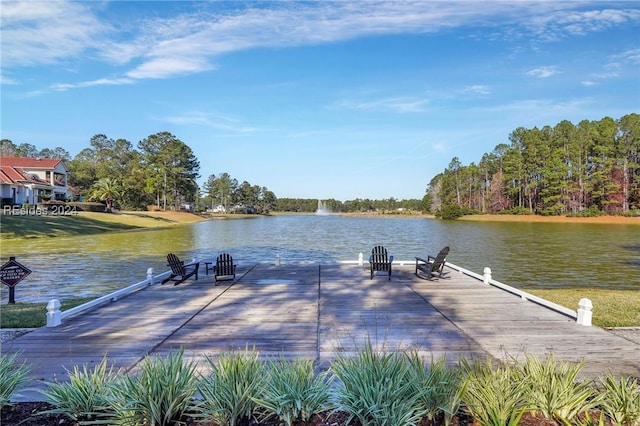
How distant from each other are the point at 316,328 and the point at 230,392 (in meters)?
3.16

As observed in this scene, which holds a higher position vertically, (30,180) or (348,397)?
(30,180)

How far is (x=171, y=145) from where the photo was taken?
73.6m

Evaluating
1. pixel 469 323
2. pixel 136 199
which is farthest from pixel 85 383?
pixel 136 199

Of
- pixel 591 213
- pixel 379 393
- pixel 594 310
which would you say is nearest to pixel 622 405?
pixel 379 393

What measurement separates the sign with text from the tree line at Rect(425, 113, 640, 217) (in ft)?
238

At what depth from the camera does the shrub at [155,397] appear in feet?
9.36

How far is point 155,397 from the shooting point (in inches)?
115

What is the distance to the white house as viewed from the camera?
137 ft

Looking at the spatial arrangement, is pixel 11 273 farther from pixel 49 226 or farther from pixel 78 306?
pixel 49 226

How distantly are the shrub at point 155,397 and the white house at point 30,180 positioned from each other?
156 feet

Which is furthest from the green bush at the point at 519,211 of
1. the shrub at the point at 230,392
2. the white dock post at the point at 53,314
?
the shrub at the point at 230,392

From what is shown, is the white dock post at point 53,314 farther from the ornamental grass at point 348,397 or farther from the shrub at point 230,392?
the shrub at point 230,392


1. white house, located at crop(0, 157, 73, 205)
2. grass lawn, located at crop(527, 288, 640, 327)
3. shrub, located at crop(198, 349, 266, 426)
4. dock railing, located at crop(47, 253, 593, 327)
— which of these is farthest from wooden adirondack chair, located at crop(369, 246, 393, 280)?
white house, located at crop(0, 157, 73, 205)

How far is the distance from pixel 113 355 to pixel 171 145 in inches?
2945
